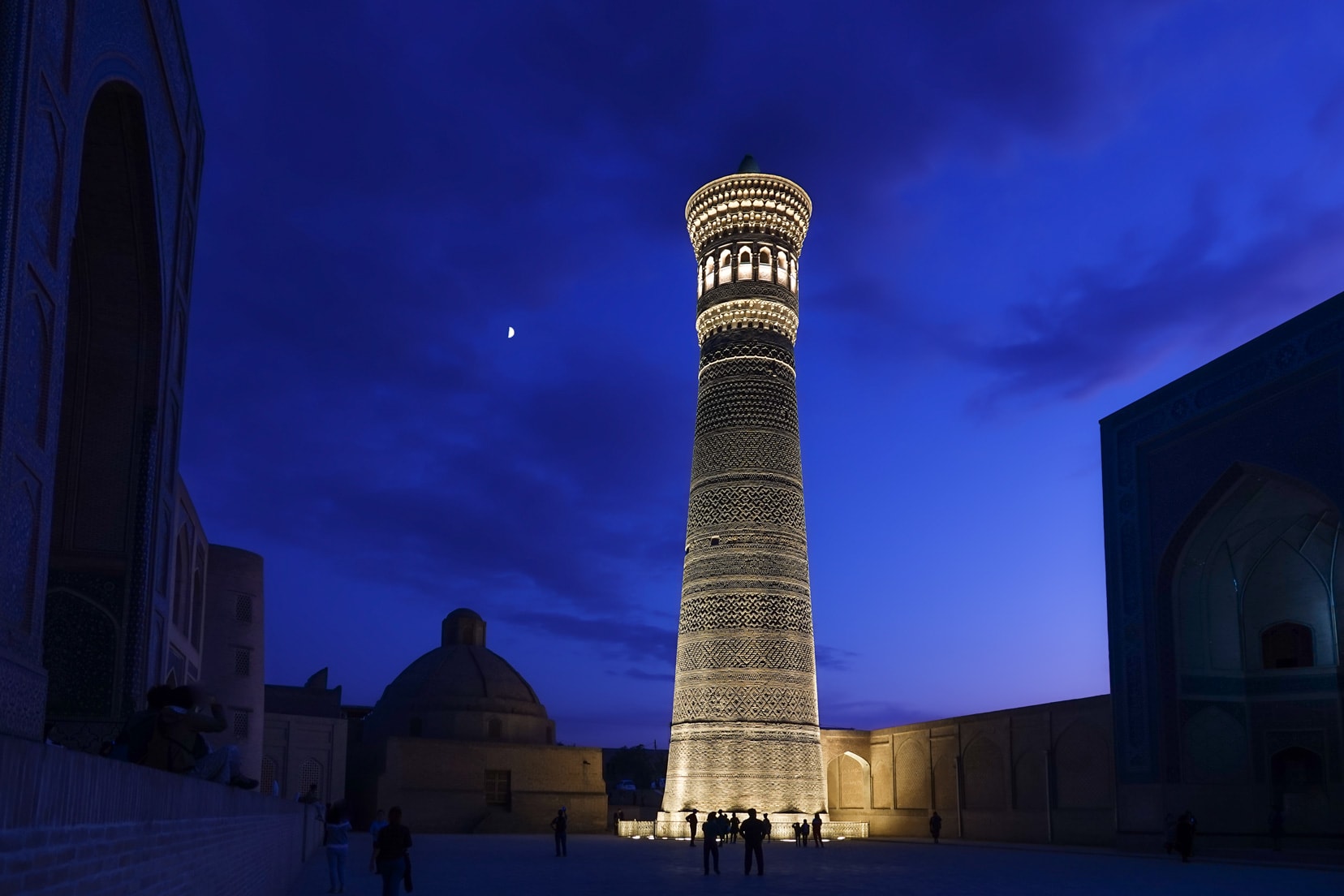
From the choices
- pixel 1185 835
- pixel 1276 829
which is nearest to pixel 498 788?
pixel 1185 835

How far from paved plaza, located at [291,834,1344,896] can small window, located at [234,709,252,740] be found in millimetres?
3012

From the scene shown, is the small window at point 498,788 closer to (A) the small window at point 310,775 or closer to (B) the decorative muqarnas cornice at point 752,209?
(A) the small window at point 310,775

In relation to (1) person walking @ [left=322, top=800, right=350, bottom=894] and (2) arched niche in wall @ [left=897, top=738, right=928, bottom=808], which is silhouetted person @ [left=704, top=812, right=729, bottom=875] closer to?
(1) person walking @ [left=322, top=800, right=350, bottom=894]

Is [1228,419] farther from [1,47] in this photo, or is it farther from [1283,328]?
[1,47]

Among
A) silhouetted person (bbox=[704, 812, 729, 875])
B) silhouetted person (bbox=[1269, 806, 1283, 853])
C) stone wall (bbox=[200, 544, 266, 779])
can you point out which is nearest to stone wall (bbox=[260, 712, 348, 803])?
stone wall (bbox=[200, 544, 266, 779])

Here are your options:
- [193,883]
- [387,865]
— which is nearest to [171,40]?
[387,865]

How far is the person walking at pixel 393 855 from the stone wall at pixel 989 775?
1211 cm

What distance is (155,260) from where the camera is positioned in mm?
7965

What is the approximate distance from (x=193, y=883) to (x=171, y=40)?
5.90 meters

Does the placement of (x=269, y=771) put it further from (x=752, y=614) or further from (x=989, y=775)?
(x=989, y=775)

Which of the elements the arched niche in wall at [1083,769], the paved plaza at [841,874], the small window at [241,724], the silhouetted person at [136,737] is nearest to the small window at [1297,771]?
the paved plaza at [841,874]

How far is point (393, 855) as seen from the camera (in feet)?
21.7

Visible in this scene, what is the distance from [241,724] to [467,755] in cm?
862

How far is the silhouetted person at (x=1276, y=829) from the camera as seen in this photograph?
1330 cm
